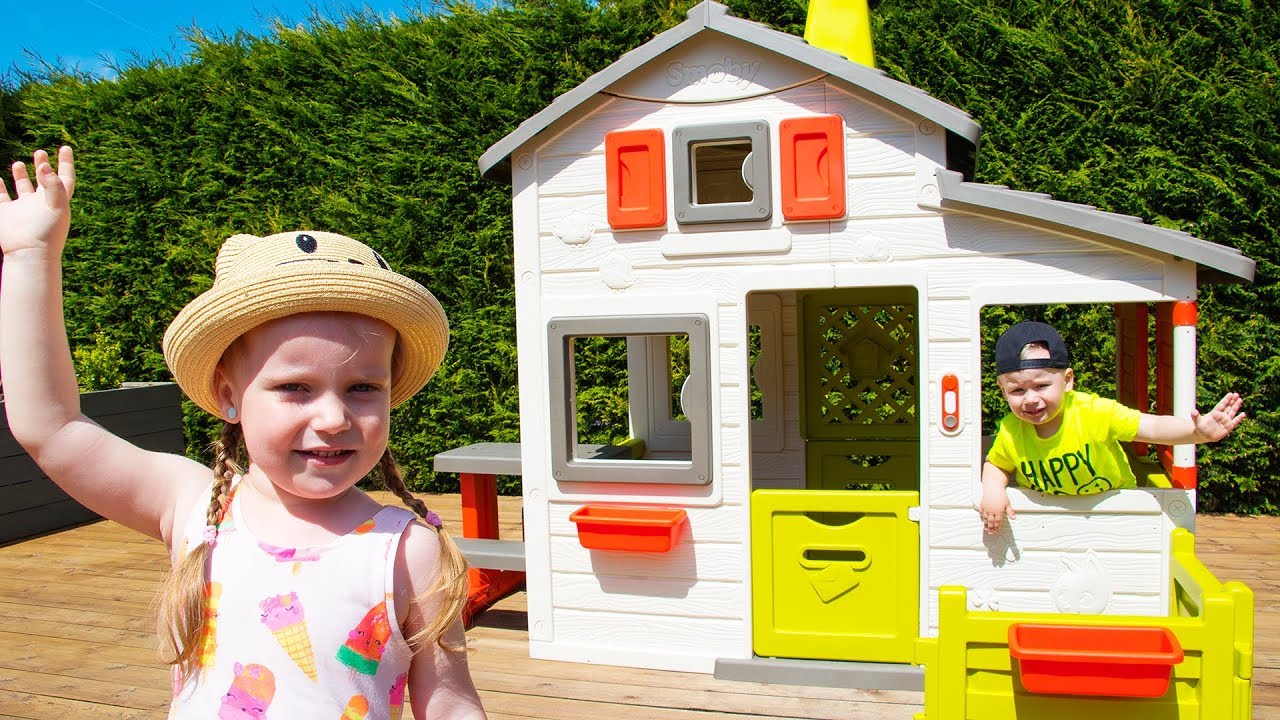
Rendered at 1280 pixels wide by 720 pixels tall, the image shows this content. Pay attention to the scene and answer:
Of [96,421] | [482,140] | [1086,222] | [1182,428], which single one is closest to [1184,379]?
[1182,428]

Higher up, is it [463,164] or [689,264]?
[463,164]

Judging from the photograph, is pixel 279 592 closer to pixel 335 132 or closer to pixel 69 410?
pixel 69 410

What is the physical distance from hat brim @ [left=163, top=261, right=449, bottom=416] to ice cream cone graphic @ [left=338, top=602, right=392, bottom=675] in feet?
1.37

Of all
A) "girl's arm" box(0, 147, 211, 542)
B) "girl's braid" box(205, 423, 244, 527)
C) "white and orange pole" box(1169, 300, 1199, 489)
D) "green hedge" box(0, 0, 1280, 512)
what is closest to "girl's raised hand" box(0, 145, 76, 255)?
"girl's arm" box(0, 147, 211, 542)

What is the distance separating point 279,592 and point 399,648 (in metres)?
0.19

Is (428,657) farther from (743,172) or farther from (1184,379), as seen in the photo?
(1184,379)

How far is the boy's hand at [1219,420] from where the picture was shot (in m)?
2.86

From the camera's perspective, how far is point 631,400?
504cm

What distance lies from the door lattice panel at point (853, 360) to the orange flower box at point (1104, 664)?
2.56 metres

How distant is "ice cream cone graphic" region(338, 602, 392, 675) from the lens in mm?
1399

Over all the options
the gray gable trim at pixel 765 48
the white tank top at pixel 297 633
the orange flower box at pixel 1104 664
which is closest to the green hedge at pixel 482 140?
the gray gable trim at pixel 765 48

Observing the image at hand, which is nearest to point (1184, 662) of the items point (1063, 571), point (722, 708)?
point (1063, 571)

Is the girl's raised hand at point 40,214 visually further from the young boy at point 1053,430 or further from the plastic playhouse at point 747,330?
the young boy at point 1053,430

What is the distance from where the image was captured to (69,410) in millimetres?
1356
